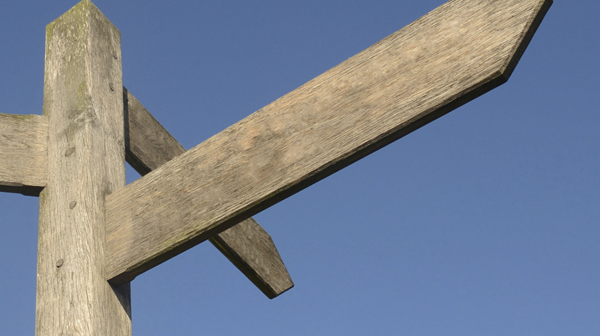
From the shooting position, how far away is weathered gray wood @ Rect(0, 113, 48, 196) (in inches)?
72.9

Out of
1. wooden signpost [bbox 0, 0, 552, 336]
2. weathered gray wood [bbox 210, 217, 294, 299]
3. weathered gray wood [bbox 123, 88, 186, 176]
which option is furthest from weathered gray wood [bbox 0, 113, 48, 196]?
weathered gray wood [bbox 210, 217, 294, 299]

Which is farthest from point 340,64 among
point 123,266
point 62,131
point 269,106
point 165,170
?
point 62,131

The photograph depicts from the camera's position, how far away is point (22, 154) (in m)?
1.89

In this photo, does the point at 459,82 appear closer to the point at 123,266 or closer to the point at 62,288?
the point at 123,266

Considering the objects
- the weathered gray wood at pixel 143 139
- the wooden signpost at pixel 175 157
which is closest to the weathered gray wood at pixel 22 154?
the wooden signpost at pixel 175 157

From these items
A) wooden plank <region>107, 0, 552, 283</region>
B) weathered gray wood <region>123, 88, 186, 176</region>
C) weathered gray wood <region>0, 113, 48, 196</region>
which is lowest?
wooden plank <region>107, 0, 552, 283</region>

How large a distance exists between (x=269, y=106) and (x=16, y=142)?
2.62 feet

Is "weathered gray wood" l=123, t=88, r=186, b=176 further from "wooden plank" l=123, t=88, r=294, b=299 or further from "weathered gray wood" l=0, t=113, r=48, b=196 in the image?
"weathered gray wood" l=0, t=113, r=48, b=196

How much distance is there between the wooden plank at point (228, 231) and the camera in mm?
2173

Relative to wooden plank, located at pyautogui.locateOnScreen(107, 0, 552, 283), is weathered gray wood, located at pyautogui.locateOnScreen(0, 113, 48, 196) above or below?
above

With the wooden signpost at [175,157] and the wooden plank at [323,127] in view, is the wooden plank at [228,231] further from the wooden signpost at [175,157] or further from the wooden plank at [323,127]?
the wooden plank at [323,127]

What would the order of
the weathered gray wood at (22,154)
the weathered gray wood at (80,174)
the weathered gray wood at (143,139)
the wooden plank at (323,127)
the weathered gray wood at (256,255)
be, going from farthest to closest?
the weathered gray wood at (256,255), the weathered gray wood at (143,139), the weathered gray wood at (22,154), the weathered gray wood at (80,174), the wooden plank at (323,127)

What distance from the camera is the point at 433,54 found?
1.45m

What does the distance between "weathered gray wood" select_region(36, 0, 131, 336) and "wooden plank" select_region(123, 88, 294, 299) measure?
13 cm
